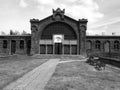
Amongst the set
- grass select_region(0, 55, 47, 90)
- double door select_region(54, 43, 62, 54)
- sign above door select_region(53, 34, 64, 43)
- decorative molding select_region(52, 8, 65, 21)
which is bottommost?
grass select_region(0, 55, 47, 90)

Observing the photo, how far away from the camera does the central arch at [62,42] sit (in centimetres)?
3397

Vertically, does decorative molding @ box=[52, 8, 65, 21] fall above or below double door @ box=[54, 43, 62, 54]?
above

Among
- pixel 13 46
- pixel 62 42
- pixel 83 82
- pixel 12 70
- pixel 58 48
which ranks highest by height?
pixel 62 42

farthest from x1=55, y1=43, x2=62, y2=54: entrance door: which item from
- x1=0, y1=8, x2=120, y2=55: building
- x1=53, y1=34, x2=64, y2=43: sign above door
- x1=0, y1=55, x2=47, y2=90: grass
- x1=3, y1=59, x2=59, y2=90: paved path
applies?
x1=3, y1=59, x2=59, y2=90: paved path

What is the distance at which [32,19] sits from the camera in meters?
33.7

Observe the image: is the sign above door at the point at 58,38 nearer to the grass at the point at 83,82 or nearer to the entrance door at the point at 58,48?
the entrance door at the point at 58,48

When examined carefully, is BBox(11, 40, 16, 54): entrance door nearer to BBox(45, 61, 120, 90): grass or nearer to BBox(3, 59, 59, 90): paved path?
BBox(3, 59, 59, 90): paved path

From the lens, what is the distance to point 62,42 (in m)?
33.8

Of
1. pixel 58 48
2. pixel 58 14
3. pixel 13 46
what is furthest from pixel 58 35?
pixel 13 46

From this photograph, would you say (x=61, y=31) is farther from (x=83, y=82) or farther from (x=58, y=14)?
(x=83, y=82)

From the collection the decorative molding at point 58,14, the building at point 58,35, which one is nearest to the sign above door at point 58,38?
the building at point 58,35

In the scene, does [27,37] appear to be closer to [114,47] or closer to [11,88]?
[114,47]

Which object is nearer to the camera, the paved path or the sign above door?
the paved path

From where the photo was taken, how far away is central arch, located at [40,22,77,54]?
3397 centimetres
